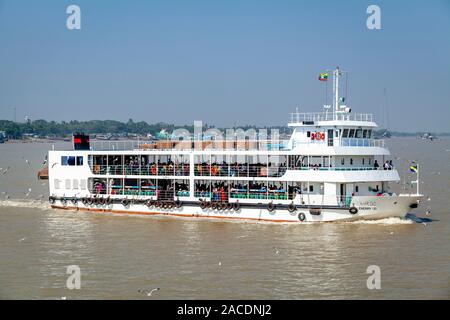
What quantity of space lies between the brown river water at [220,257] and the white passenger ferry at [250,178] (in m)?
1.02

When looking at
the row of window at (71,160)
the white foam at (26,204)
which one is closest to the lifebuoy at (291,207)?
the row of window at (71,160)

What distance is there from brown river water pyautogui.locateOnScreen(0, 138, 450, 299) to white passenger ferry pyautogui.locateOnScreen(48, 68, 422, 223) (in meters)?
1.02

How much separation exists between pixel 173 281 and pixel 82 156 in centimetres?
2133

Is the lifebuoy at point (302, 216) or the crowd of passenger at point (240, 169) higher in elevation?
the crowd of passenger at point (240, 169)

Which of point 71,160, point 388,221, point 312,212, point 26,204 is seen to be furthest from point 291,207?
point 26,204

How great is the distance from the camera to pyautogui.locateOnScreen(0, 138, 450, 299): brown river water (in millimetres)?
24109

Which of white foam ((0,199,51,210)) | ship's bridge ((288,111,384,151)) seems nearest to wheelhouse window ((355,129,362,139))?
ship's bridge ((288,111,384,151))

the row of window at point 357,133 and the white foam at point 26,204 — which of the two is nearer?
the row of window at point 357,133

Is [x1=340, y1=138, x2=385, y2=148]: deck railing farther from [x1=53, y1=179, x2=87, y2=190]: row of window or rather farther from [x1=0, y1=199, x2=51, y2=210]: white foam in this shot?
[x1=0, y1=199, x2=51, y2=210]: white foam

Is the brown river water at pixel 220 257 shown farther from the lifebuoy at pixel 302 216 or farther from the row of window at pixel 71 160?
the row of window at pixel 71 160

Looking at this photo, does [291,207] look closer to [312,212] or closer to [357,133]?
[312,212]

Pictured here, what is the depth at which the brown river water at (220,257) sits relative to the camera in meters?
24.1

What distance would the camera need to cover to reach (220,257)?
95.2 feet

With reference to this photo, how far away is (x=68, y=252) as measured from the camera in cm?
3025
